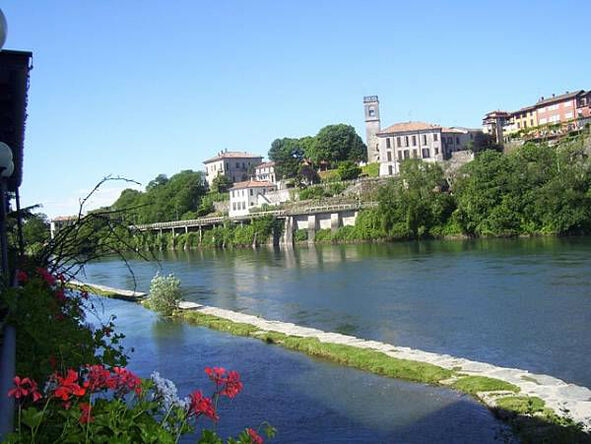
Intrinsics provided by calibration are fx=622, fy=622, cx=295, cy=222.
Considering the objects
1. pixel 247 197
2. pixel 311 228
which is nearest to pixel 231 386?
pixel 311 228

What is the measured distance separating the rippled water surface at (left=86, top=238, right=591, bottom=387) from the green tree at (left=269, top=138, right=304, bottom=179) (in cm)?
5804

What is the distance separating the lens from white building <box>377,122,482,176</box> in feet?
301

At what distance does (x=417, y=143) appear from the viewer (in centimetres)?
9225

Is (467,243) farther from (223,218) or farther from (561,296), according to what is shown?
(223,218)

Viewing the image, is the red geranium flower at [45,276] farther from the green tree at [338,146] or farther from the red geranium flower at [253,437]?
the green tree at [338,146]

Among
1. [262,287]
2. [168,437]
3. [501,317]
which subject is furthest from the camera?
[262,287]

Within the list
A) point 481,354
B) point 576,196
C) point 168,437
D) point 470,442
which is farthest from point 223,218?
point 168,437

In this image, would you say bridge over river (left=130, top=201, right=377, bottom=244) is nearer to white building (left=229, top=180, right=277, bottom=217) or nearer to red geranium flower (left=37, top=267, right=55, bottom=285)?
white building (left=229, top=180, right=277, bottom=217)

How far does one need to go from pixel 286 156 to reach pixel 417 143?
28038 millimetres

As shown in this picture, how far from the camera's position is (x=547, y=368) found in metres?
15.1

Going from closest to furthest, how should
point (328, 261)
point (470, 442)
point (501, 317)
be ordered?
point (470, 442) < point (501, 317) < point (328, 261)

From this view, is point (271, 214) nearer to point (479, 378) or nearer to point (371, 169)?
point (371, 169)

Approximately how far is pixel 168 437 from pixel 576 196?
188 feet

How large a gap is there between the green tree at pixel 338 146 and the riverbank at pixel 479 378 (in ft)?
289
